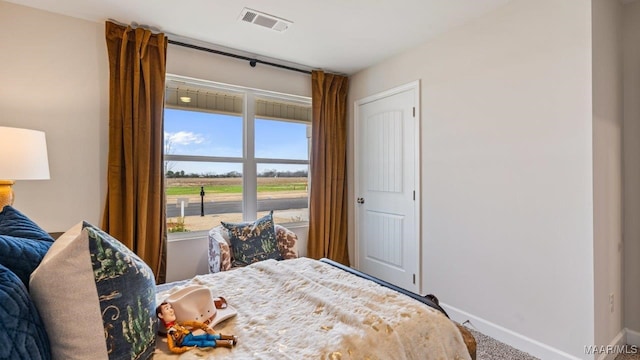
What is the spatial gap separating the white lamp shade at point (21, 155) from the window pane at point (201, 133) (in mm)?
1098

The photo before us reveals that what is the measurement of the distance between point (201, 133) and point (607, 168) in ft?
10.9

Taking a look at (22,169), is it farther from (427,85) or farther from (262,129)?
(427,85)

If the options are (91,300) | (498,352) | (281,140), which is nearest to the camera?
(91,300)

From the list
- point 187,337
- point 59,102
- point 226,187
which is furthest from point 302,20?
point 187,337

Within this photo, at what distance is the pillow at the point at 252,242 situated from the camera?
2.73 metres

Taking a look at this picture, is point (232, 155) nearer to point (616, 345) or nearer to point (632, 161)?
point (632, 161)

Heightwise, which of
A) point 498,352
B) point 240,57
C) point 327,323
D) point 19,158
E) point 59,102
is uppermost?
point 240,57

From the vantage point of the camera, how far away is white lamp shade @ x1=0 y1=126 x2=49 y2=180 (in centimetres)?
173

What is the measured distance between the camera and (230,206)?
10.9ft

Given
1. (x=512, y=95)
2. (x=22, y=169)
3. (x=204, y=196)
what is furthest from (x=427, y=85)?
(x=22, y=169)

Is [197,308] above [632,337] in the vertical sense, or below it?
above

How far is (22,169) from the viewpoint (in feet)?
5.82

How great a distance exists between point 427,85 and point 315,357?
259 cm

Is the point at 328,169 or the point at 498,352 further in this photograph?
the point at 328,169
